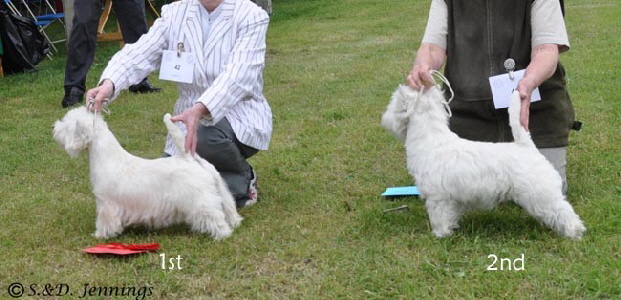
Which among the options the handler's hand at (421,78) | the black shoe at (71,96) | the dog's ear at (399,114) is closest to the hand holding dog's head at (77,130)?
the dog's ear at (399,114)

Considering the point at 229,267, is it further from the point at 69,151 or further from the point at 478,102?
the point at 478,102

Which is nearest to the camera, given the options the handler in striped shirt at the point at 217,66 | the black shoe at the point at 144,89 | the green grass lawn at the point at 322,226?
the green grass lawn at the point at 322,226

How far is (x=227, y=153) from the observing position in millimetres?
3674

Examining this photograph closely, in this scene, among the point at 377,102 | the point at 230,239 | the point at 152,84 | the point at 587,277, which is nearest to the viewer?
the point at 587,277

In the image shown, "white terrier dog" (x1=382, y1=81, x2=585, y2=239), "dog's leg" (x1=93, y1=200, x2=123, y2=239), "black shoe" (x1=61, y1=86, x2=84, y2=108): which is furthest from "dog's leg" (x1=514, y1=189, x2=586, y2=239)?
"black shoe" (x1=61, y1=86, x2=84, y2=108)

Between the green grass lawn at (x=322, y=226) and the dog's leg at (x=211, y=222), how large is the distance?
0.05 metres

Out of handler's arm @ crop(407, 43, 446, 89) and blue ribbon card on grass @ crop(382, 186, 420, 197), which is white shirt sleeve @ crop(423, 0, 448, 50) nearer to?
handler's arm @ crop(407, 43, 446, 89)

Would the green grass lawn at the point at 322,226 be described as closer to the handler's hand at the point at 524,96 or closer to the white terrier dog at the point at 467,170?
the white terrier dog at the point at 467,170

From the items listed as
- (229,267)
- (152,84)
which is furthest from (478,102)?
(152,84)

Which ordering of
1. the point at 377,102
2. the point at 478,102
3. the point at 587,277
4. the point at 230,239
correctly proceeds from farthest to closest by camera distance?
1. the point at 377,102
2. the point at 478,102
3. the point at 230,239
4. the point at 587,277

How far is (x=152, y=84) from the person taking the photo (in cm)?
736

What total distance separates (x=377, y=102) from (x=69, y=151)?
3.24 metres

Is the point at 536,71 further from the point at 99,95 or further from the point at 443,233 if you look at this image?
the point at 99,95

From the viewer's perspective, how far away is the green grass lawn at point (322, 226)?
2779 mm
